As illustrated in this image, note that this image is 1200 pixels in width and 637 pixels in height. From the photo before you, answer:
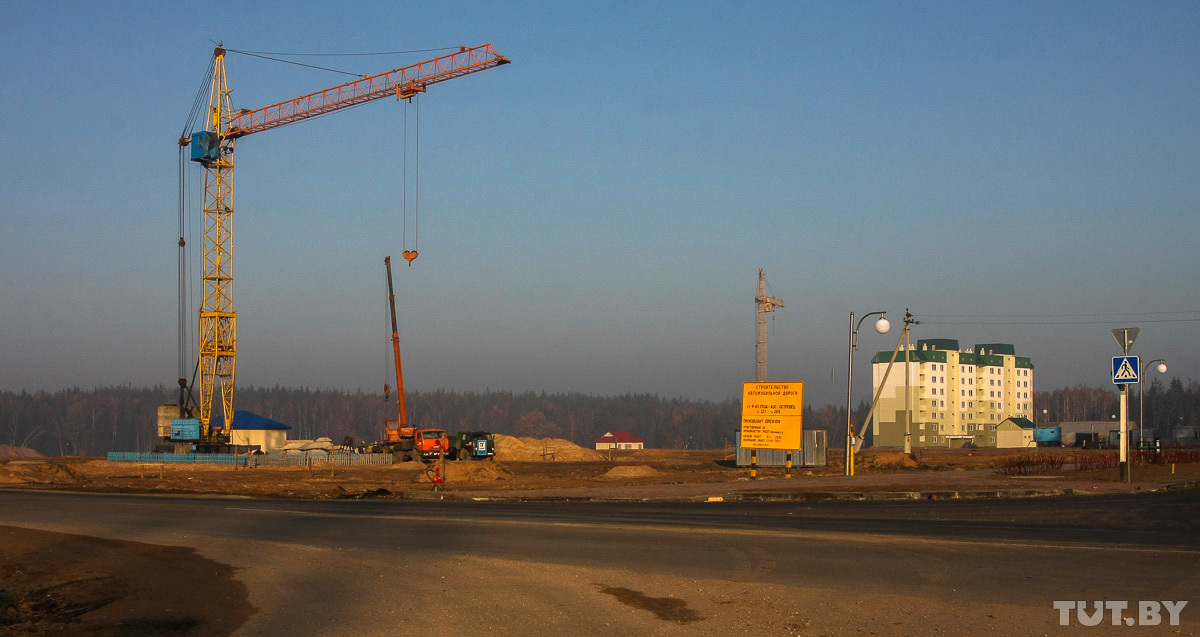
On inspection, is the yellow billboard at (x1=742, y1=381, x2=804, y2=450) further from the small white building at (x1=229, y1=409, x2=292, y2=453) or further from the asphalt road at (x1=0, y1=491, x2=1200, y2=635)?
the small white building at (x1=229, y1=409, x2=292, y2=453)

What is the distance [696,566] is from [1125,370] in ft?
66.4

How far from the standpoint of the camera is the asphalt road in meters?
9.00

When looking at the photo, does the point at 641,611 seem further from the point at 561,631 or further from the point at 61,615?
the point at 61,615

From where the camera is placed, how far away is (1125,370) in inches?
1081

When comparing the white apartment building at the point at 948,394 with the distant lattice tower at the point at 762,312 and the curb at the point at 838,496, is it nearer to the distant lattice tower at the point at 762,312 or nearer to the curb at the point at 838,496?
the distant lattice tower at the point at 762,312

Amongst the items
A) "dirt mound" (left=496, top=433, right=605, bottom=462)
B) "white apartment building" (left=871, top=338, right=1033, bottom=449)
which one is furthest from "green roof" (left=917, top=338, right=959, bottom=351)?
"dirt mound" (left=496, top=433, right=605, bottom=462)

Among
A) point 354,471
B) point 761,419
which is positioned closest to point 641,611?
point 761,419

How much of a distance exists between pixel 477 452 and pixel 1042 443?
265 ft

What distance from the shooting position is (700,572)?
11.8 meters

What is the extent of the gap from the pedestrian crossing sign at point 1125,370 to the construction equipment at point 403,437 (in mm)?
44191

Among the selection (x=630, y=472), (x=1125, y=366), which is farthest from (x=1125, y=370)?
(x=630, y=472)

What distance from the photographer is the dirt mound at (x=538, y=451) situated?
8662 cm

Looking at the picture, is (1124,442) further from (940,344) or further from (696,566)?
(940,344)

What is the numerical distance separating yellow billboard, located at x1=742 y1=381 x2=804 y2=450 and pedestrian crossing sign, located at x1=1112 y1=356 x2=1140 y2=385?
9.51m
